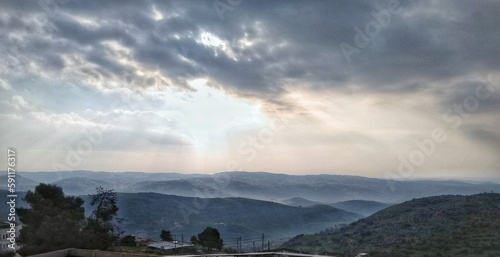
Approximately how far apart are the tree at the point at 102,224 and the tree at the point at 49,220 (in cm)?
92

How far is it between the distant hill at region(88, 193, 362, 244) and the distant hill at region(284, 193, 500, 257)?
42093 mm

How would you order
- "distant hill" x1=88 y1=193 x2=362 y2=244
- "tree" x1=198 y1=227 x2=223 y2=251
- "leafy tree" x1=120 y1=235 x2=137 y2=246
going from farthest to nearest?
1. "distant hill" x1=88 y1=193 x2=362 y2=244
2. "tree" x1=198 y1=227 x2=223 y2=251
3. "leafy tree" x1=120 y1=235 x2=137 y2=246

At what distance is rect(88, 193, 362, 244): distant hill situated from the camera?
111312 mm

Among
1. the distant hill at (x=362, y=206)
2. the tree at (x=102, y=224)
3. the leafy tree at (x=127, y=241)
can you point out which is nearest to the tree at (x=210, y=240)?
the leafy tree at (x=127, y=241)

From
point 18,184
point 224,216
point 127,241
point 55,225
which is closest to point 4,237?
point 55,225

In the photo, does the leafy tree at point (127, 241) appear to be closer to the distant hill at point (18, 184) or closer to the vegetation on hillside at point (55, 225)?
the vegetation on hillside at point (55, 225)

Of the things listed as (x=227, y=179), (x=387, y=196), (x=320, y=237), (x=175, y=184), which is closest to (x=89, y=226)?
(x=320, y=237)

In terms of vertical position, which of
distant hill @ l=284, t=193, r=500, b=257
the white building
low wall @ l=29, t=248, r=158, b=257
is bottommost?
distant hill @ l=284, t=193, r=500, b=257

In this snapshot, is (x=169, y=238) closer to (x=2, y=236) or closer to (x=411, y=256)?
(x=2, y=236)

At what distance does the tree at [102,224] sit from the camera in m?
28.9

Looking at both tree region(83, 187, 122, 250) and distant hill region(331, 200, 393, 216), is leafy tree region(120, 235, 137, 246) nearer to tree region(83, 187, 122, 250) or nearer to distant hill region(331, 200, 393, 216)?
tree region(83, 187, 122, 250)

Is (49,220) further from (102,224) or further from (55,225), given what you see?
(102,224)

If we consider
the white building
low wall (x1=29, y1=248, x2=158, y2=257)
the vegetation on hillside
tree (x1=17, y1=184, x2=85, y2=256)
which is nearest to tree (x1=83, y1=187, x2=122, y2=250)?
the vegetation on hillside

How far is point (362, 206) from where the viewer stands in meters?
172
